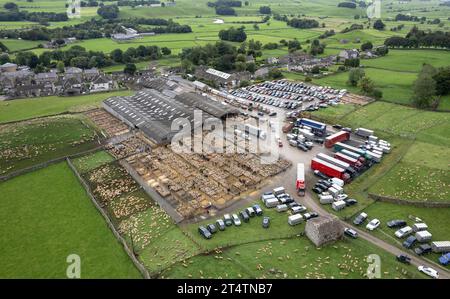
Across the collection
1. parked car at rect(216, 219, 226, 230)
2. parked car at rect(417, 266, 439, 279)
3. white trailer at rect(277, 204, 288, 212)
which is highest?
white trailer at rect(277, 204, 288, 212)

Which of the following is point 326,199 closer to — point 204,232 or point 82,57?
point 204,232

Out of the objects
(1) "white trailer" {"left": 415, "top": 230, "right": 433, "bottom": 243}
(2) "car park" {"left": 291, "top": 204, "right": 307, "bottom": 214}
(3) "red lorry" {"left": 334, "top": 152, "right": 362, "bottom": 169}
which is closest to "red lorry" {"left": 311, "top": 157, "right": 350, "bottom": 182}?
(3) "red lorry" {"left": 334, "top": 152, "right": 362, "bottom": 169}

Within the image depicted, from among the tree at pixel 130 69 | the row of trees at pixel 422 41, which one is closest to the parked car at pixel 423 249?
the tree at pixel 130 69

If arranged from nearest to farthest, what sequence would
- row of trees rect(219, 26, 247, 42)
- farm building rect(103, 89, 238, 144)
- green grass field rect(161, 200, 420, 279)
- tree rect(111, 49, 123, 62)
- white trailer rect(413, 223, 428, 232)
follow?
1. green grass field rect(161, 200, 420, 279)
2. white trailer rect(413, 223, 428, 232)
3. farm building rect(103, 89, 238, 144)
4. tree rect(111, 49, 123, 62)
5. row of trees rect(219, 26, 247, 42)

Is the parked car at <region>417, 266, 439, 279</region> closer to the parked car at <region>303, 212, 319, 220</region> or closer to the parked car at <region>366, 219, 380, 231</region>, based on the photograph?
the parked car at <region>366, 219, 380, 231</region>

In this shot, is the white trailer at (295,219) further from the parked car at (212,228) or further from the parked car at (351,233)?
the parked car at (212,228)

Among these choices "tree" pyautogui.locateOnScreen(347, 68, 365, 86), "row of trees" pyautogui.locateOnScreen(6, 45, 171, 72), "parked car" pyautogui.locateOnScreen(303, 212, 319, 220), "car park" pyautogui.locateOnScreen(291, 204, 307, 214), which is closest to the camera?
"parked car" pyautogui.locateOnScreen(303, 212, 319, 220)

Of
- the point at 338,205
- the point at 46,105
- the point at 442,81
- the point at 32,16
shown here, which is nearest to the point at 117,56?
the point at 46,105
